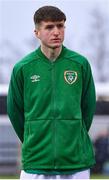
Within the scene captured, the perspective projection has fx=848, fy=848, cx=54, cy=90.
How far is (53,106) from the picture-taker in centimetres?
504

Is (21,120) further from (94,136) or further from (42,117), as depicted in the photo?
(94,136)

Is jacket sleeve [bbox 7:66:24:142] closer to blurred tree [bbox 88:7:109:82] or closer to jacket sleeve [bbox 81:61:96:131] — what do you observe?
jacket sleeve [bbox 81:61:96:131]

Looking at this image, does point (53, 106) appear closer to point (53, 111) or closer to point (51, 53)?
point (53, 111)

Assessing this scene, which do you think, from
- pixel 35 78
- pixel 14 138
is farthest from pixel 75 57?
pixel 14 138

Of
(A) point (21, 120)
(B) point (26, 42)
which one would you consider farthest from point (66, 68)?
(B) point (26, 42)

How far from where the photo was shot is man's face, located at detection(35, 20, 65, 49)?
5.04 m

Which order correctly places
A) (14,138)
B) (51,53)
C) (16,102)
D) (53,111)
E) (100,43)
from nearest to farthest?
(53,111), (51,53), (16,102), (14,138), (100,43)

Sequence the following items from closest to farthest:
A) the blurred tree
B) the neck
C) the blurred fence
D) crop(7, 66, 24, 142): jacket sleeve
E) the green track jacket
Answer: the green track jacket
the neck
crop(7, 66, 24, 142): jacket sleeve
the blurred fence
the blurred tree

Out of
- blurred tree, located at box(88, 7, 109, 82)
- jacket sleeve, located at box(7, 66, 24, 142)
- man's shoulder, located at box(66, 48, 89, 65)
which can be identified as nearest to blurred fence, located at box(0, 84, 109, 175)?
blurred tree, located at box(88, 7, 109, 82)

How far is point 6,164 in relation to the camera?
1255 centimetres

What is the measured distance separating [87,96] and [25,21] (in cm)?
1071

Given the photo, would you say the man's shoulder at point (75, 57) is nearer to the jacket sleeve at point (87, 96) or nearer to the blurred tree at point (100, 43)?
the jacket sleeve at point (87, 96)

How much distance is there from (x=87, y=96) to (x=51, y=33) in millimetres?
545

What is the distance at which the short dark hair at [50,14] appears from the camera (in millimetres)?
5070
